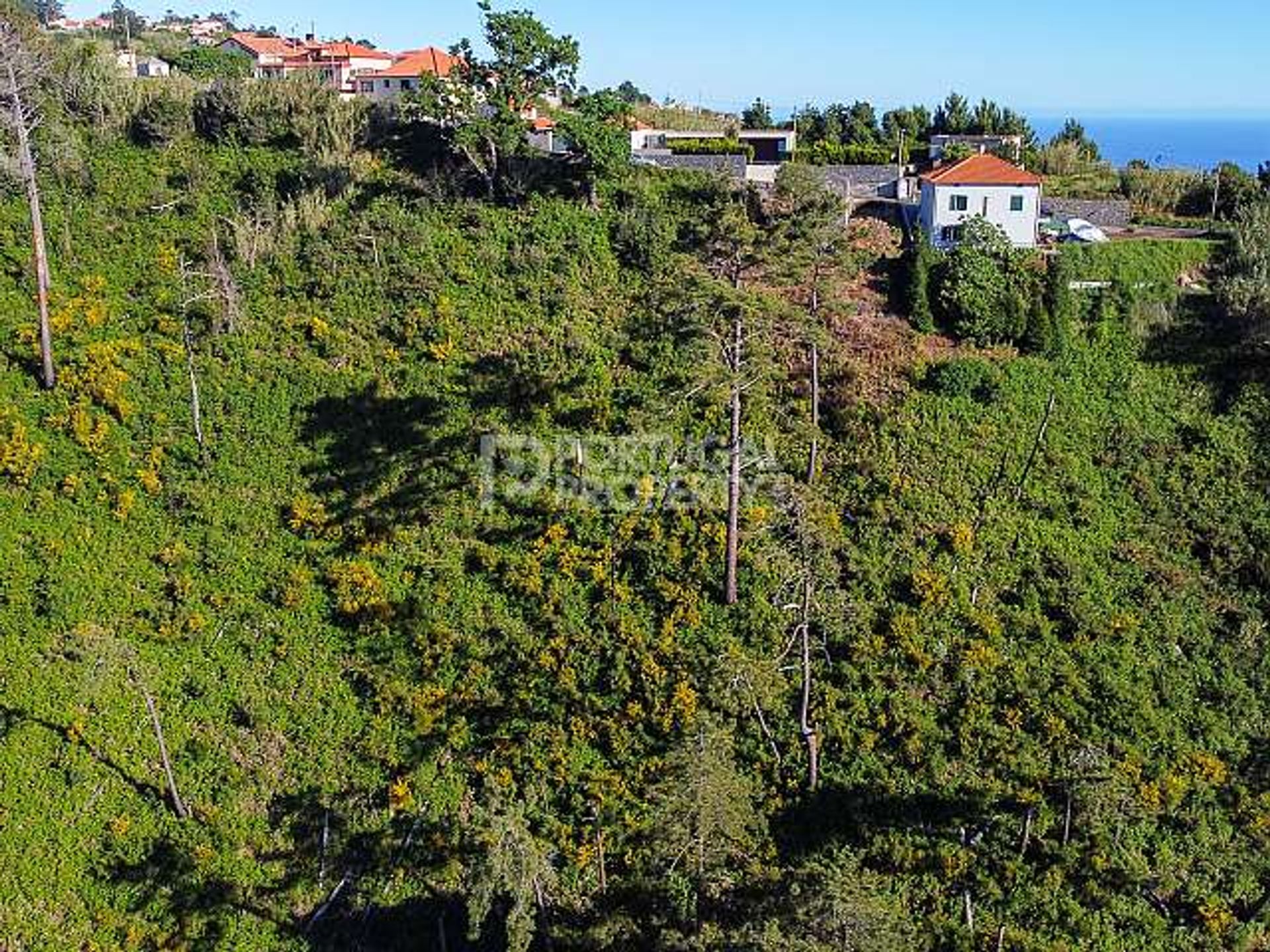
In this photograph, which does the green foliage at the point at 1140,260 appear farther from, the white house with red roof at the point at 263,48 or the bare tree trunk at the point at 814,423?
the white house with red roof at the point at 263,48

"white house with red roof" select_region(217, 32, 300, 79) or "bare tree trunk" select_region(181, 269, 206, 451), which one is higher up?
"white house with red roof" select_region(217, 32, 300, 79)

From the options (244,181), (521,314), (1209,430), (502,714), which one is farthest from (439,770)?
(244,181)

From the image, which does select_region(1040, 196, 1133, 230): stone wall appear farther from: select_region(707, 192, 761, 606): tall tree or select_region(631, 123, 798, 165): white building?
select_region(707, 192, 761, 606): tall tree

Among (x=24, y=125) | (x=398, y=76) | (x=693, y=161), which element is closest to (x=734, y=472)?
(x=693, y=161)

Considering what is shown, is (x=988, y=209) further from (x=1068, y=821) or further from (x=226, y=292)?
(x=226, y=292)

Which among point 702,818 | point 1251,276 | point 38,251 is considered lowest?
point 702,818

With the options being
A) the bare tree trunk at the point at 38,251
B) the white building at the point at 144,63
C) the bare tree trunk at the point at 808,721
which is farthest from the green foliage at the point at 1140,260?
the white building at the point at 144,63

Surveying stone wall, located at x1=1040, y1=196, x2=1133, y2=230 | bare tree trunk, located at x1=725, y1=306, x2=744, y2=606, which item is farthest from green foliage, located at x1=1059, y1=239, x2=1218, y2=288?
bare tree trunk, located at x1=725, y1=306, x2=744, y2=606

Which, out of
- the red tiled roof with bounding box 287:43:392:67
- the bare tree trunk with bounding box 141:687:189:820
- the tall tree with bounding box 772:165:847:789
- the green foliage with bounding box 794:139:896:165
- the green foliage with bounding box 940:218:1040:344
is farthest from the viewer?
the red tiled roof with bounding box 287:43:392:67

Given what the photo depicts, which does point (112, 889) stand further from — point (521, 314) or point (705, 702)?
point (521, 314)
